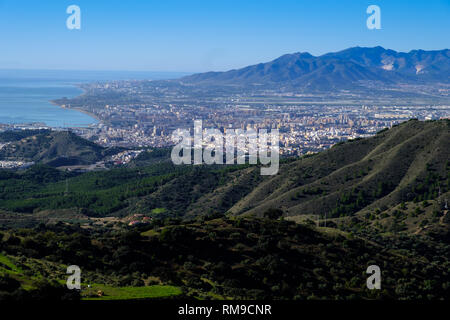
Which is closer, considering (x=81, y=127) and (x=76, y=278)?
(x=76, y=278)

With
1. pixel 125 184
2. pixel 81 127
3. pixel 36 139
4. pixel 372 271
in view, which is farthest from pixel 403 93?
pixel 372 271

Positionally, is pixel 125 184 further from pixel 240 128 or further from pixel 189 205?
pixel 240 128

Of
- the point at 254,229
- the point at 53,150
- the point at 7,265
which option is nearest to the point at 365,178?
the point at 254,229

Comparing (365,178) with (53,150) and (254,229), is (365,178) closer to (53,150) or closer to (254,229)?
Result: (254,229)

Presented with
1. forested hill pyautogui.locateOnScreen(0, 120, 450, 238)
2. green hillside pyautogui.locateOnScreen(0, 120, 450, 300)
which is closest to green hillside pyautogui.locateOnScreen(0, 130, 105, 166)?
green hillside pyautogui.locateOnScreen(0, 120, 450, 300)

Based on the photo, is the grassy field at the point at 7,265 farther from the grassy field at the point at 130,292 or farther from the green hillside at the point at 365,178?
the green hillside at the point at 365,178

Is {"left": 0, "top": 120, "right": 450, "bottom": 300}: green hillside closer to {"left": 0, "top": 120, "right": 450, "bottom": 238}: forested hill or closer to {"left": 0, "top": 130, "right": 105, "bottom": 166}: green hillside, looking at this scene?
{"left": 0, "top": 120, "right": 450, "bottom": 238}: forested hill

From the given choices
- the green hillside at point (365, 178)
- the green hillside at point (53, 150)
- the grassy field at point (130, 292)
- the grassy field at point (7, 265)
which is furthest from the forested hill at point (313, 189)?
the green hillside at point (53, 150)

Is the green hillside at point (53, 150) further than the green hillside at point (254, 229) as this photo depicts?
Yes
